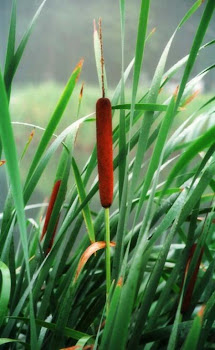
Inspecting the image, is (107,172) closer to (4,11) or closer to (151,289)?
(151,289)

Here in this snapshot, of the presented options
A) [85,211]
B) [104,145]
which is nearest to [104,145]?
[104,145]

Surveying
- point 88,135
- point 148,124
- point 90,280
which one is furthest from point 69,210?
point 88,135

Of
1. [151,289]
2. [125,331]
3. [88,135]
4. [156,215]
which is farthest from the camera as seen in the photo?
[88,135]

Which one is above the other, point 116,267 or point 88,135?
point 88,135

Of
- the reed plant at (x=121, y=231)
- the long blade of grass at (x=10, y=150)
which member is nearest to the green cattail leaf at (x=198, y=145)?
the reed plant at (x=121, y=231)

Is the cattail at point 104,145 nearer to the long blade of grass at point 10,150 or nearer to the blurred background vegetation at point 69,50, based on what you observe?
the long blade of grass at point 10,150
